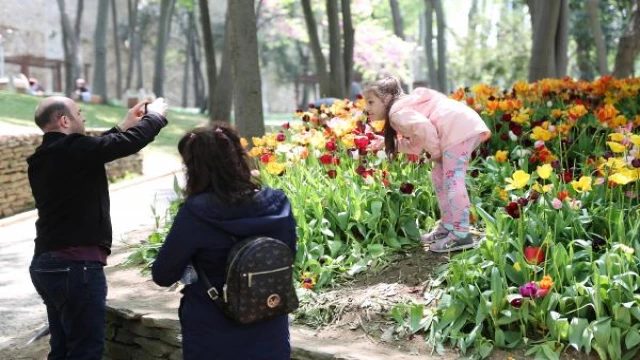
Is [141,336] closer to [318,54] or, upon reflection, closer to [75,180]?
[75,180]

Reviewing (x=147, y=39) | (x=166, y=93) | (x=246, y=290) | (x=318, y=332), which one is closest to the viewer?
(x=246, y=290)

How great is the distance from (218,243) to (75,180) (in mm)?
1012

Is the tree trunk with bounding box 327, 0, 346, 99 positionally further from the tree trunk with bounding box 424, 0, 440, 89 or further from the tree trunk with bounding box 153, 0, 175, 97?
the tree trunk with bounding box 424, 0, 440, 89

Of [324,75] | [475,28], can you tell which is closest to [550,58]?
[324,75]

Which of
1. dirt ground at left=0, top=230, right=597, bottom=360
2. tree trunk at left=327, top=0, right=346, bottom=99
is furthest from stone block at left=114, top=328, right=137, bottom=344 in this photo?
tree trunk at left=327, top=0, right=346, bottom=99

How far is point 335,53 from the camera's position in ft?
48.9

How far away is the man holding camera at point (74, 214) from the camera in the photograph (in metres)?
3.33

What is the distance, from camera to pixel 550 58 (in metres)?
11.0

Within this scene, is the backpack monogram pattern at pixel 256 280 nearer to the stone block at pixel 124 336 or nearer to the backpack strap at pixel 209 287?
the backpack strap at pixel 209 287

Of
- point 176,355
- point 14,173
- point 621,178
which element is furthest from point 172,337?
point 14,173

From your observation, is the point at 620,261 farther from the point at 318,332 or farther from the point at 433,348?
the point at 318,332

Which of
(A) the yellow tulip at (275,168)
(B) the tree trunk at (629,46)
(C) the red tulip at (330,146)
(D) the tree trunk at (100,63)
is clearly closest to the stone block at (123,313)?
(A) the yellow tulip at (275,168)

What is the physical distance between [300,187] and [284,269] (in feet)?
8.34

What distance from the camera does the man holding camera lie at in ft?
10.9
